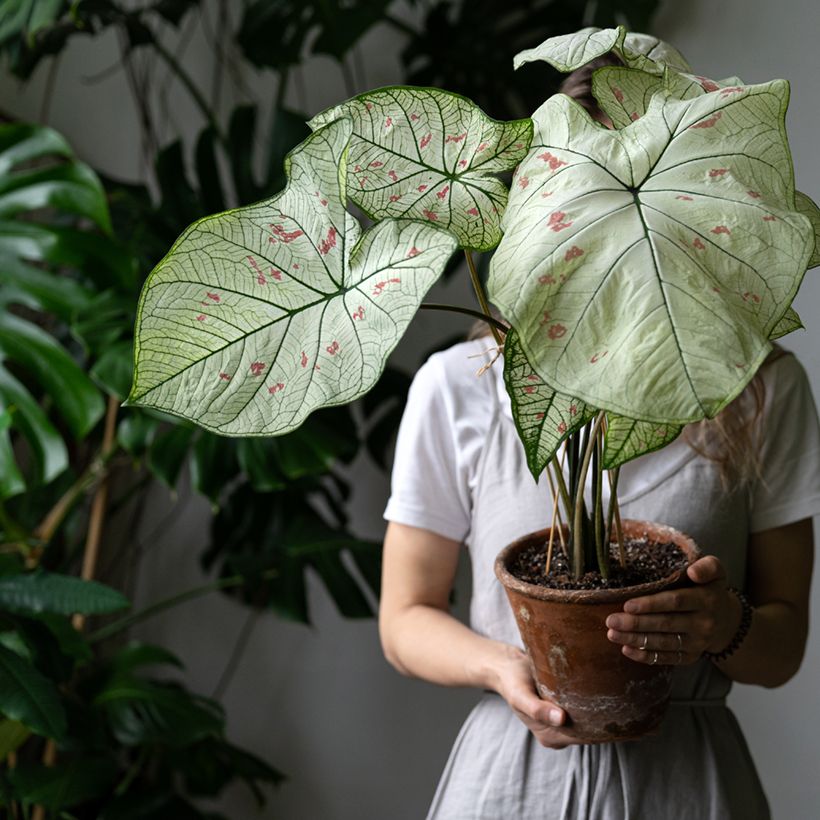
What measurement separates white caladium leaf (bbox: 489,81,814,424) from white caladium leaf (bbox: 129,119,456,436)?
2.5 inches

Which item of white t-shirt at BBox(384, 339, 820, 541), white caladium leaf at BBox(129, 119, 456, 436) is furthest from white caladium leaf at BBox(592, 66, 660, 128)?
white t-shirt at BBox(384, 339, 820, 541)

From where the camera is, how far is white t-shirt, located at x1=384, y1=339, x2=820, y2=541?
35.2 inches

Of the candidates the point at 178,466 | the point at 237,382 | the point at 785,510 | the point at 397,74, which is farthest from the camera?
the point at 397,74

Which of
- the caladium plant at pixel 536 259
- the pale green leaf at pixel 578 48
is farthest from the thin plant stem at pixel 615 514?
the pale green leaf at pixel 578 48

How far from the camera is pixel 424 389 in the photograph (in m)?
0.98

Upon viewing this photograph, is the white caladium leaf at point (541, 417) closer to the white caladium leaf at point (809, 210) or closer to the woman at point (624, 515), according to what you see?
the white caladium leaf at point (809, 210)

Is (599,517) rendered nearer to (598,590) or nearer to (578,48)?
(598,590)


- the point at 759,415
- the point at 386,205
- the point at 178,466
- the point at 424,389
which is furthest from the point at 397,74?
the point at 386,205

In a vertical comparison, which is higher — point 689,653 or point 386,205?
point 386,205

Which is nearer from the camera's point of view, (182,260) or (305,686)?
(182,260)

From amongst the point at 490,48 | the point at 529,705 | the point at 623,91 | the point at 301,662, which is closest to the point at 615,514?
the point at 529,705

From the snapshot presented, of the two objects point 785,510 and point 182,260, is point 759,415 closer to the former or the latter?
point 785,510

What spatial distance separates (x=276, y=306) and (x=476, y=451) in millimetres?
499

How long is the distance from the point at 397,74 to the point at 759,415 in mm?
1279
